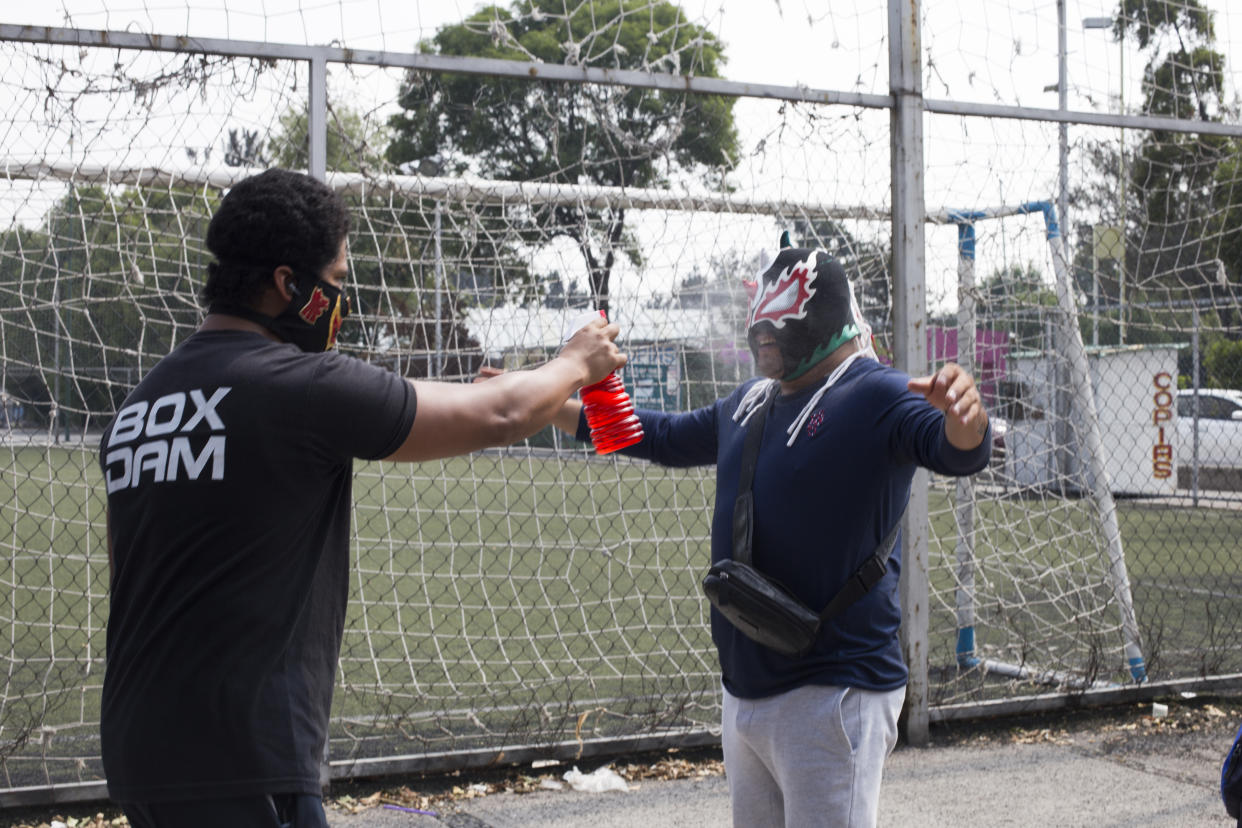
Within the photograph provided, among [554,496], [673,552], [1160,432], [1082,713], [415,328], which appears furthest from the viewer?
[554,496]

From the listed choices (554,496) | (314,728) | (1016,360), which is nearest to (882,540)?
(314,728)

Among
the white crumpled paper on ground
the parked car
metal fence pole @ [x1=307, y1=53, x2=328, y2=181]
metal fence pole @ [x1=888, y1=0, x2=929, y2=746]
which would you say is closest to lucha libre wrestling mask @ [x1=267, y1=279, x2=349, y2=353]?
metal fence pole @ [x1=307, y1=53, x2=328, y2=181]

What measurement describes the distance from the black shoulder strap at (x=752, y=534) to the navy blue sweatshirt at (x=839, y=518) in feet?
0.07

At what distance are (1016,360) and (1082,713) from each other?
3129 mm

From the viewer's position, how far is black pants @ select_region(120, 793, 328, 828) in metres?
1.90

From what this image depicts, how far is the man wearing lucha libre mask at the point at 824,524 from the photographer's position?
261 cm

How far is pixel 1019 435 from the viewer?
24.0 ft

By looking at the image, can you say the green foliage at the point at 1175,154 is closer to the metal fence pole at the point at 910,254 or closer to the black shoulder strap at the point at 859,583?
the metal fence pole at the point at 910,254

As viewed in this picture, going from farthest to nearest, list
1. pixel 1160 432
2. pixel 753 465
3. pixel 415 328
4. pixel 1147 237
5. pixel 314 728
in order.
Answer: pixel 1160 432, pixel 1147 237, pixel 415 328, pixel 753 465, pixel 314 728

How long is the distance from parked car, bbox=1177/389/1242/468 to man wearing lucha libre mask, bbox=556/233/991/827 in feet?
51.7

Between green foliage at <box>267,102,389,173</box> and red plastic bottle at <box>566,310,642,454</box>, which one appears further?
green foliage at <box>267,102,389,173</box>

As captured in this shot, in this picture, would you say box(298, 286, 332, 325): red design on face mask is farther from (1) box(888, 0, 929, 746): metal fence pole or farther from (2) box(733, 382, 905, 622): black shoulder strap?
(1) box(888, 0, 929, 746): metal fence pole

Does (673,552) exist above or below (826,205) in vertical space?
below

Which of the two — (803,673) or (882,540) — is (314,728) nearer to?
(803,673)
